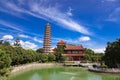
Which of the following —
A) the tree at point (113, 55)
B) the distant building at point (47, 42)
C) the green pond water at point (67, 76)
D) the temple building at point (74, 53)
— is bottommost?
the green pond water at point (67, 76)

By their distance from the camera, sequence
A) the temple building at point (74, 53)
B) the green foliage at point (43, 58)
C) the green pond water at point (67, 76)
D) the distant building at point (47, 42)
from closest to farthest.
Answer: the green pond water at point (67, 76) < the green foliage at point (43, 58) < the temple building at point (74, 53) < the distant building at point (47, 42)

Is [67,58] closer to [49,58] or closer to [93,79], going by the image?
[49,58]

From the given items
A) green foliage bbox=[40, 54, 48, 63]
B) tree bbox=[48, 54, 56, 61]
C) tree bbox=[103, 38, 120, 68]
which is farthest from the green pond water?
tree bbox=[48, 54, 56, 61]

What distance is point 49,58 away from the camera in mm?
63812

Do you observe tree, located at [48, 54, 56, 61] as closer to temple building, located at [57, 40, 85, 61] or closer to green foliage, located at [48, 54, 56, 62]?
green foliage, located at [48, 54, 56, 62]

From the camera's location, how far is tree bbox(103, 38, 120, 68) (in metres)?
39.3

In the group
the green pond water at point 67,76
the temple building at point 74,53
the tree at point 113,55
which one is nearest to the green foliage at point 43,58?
the temple building at point 74,53

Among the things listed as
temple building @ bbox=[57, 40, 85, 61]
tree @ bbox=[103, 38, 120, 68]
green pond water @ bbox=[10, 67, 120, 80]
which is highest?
temple building @ bbox=[57, 40, 85, 61]

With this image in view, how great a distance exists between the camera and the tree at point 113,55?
39.3 m

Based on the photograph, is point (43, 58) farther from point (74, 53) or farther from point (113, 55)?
point (113, 55)

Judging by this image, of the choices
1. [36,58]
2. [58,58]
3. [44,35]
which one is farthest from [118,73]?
[44,35]

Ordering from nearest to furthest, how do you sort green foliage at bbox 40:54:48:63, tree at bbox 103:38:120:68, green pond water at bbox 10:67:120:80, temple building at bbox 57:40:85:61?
green pond water at bbox 10:67:120:80 < tree at bbox 103:38:120:68 < green foliage at bbox 40:54:48:63 < temple building at bbox 57:40:85:61

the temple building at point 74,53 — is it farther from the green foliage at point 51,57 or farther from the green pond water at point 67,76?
the green pond water at point 67,76

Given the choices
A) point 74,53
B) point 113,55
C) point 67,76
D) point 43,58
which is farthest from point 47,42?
point 67,76
